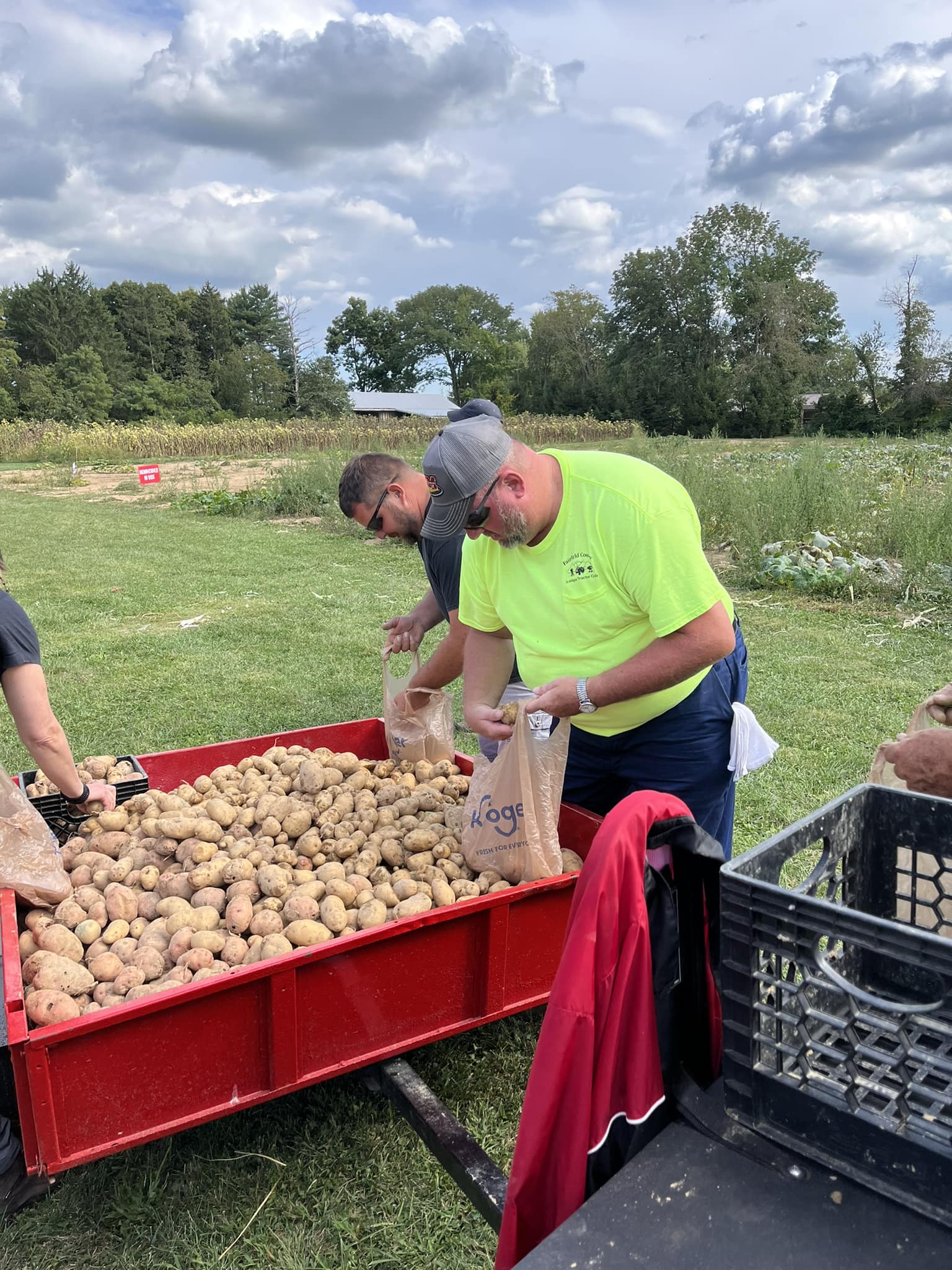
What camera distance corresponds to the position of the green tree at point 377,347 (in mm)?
87000

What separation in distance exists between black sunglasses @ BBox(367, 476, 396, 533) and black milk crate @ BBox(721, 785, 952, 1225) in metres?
2.38

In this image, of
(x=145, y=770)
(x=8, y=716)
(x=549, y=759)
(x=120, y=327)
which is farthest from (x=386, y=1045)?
(x=120, y=327)

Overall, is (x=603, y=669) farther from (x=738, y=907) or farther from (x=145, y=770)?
(x=145, y=770)

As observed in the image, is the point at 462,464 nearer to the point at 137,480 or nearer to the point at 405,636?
the point at 405,636

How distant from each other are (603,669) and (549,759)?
11.8 inches

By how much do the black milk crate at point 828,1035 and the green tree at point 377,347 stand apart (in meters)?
89.5

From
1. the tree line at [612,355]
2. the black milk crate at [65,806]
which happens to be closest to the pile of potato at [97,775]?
the black milk crate at [65,806]

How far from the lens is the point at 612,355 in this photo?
2355 inches

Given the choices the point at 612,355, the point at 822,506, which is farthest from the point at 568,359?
the point at 822,506

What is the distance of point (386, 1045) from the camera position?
2264 millimetres

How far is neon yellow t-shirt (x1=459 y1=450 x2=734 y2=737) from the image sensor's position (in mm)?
2273

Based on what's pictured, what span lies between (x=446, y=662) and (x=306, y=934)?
126 cm

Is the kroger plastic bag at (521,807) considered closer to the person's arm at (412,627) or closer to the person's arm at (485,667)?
the person's arm at (485,667)

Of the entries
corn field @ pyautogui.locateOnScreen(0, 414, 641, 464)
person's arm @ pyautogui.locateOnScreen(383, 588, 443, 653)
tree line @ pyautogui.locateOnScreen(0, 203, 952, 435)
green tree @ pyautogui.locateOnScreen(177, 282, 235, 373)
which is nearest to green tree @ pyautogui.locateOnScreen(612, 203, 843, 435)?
tree line @ pyautogui.locateOnScreen(0, 203, 952, 435)
